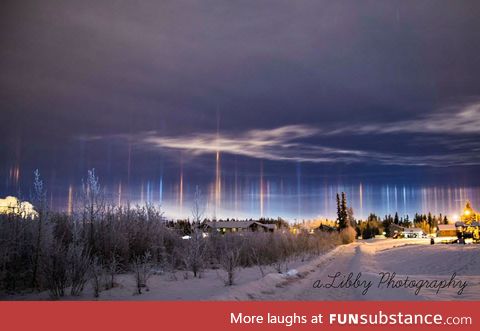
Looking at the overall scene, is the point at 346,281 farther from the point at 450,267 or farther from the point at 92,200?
the point at 92,200

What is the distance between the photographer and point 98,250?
53.5 feet

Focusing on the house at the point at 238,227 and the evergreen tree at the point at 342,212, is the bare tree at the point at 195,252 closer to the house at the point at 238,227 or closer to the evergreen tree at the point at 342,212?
the house at the point at 238,227

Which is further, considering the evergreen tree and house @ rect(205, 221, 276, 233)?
the evergreen tree

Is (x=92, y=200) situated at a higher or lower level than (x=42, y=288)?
higher


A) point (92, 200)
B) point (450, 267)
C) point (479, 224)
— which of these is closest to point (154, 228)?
point (92, 200)

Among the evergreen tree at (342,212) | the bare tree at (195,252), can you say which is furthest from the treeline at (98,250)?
the evergreen tree at (342,212)

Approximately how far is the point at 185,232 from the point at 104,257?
8417mm

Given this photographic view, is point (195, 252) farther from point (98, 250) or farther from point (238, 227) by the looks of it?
point (238, 227)

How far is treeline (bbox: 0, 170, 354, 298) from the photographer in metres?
12.1

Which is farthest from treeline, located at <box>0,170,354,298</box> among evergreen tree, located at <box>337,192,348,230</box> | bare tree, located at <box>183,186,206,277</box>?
evergreen tree, located at <box>337,192,348,230</box>

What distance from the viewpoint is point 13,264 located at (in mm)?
13094

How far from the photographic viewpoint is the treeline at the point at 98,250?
12.1m

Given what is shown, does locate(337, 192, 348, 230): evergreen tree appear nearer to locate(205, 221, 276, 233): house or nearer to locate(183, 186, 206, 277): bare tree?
locate(205, 221, 276, 233): house

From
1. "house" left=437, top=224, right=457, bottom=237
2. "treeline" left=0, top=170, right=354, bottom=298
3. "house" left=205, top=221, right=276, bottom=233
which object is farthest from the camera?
"house" left=437, top=224, right=457, bottom=237
